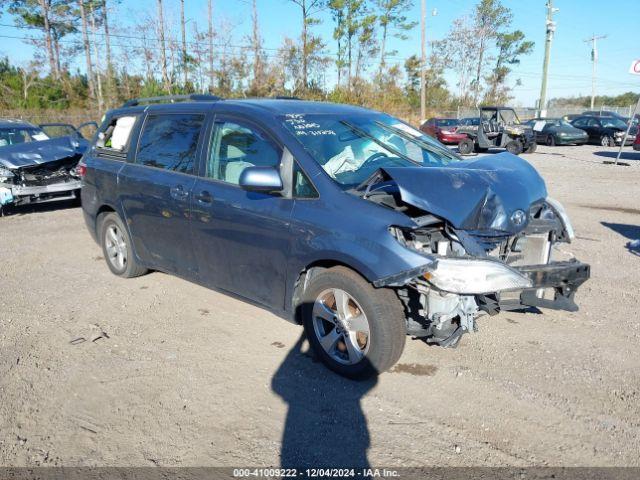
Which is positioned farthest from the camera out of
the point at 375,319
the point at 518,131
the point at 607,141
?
the point at 607,141

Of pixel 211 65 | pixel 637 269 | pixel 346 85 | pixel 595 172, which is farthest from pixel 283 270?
pixel 346 85

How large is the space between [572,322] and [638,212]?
6.03 m

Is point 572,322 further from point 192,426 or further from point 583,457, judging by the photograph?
point 192,426

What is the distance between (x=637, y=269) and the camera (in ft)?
19.6

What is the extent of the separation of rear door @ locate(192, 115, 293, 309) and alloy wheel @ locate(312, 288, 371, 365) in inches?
15.6

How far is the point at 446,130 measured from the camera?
23.6 metres

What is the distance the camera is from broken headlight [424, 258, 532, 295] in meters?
3.08

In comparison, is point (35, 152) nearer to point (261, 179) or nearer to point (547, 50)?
point (261, 179)

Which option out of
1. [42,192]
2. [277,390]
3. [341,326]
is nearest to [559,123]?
[42,192]

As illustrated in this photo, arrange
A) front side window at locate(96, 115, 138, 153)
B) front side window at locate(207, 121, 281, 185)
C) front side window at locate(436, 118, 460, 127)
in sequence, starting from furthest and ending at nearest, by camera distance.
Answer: front side window at locate(436, 118, 460, 127) < front side window at locate(96, 115, 138, 153) < front side window at locate(207, 121, 281, 185)

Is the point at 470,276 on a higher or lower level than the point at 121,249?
higher

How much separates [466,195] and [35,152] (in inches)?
350

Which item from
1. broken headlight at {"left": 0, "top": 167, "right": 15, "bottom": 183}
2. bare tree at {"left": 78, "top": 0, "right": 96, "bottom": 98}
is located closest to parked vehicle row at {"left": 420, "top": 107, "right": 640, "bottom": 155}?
broken headlight at {"left": 0, "top": 167, "right": 15, "bottom": 183}

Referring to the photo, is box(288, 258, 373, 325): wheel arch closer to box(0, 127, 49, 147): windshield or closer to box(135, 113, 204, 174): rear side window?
box(135, 113, 204, 174): rear side window
